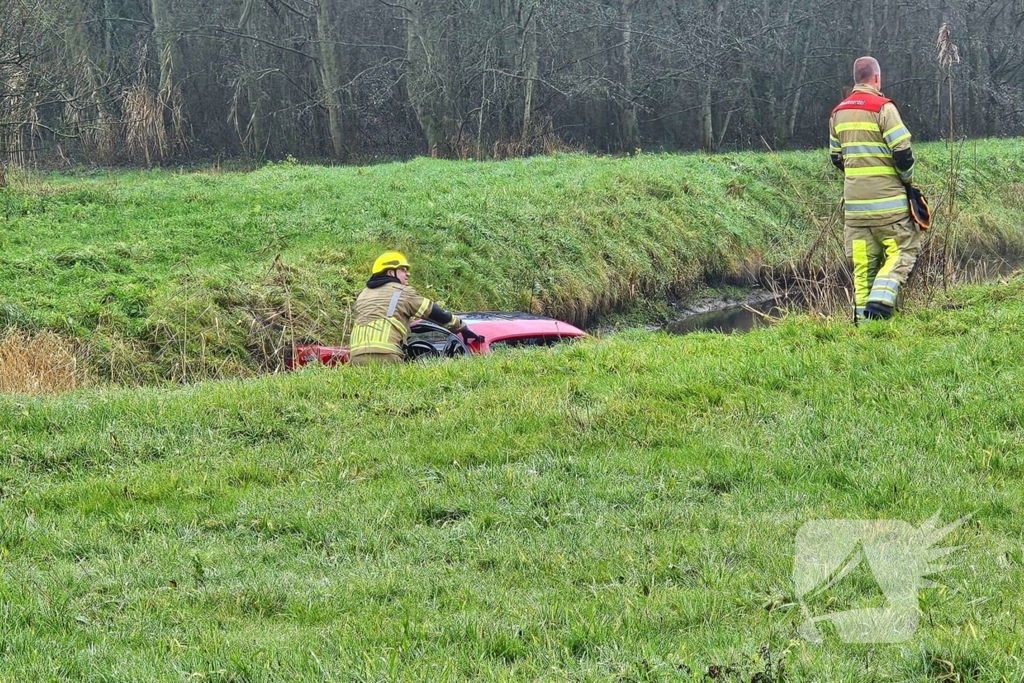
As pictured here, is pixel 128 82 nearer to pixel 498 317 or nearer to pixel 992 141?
pixel 498 317

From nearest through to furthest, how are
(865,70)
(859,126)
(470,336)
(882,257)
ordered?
(859,126)
(882,257)
(865,70)
(470,336)

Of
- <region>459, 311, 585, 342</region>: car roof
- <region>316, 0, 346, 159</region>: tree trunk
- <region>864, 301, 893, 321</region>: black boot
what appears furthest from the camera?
<region>316, 0, 346, 159</region>: tree trunk

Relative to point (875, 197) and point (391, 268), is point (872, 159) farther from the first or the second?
point (391, 268)

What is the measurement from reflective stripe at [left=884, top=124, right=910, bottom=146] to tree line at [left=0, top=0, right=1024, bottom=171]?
695 inches

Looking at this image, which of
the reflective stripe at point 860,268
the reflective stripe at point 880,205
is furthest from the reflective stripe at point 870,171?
the reflective stripe at point 860,268

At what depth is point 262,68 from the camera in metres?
31.8

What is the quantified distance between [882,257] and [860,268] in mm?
333

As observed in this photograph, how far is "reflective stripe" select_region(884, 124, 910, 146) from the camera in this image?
10.6 meters

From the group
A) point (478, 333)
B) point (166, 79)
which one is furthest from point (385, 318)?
point (166, 79)

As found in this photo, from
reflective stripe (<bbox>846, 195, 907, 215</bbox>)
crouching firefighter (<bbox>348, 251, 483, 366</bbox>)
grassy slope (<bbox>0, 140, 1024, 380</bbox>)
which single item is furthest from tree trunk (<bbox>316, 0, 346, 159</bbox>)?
reflective stripe (<bbox>846, 195, 907, 215</bbox>)

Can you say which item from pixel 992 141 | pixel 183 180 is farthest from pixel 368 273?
pixel 992 141

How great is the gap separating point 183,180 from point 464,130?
9.74 m

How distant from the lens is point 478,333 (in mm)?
12297

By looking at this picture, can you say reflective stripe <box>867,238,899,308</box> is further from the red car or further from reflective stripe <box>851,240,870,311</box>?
the red car
